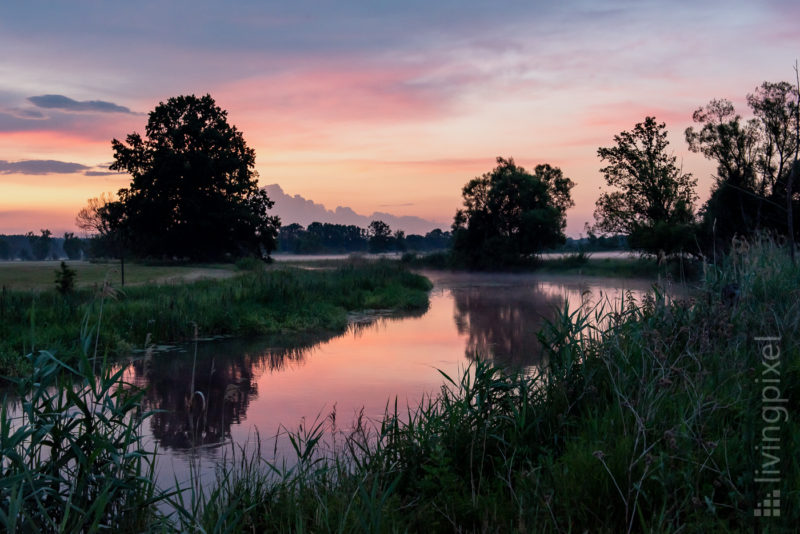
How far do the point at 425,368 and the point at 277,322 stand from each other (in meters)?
6.09

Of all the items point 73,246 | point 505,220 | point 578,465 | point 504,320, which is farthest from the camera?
point 73,246

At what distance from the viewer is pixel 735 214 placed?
30.8 m

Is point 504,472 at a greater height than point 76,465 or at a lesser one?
lesser

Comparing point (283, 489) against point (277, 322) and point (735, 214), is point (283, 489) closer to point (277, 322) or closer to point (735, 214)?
point (277, 322)

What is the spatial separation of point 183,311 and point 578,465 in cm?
1228

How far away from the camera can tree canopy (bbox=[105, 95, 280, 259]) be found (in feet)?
123

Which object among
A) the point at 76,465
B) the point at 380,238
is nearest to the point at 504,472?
the point at 76,465

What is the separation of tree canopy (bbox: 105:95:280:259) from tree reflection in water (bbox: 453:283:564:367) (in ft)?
51.4

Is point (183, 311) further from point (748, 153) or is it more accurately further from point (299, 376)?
point (748, 153)

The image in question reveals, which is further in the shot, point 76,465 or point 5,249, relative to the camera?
point 5,249

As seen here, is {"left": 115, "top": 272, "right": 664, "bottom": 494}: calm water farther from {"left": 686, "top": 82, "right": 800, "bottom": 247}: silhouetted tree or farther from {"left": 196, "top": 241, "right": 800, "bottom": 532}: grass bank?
{"left": 686, "top": 82, "right": 800, "bottom": 247}: silhouetted tree

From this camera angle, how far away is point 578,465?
395cm

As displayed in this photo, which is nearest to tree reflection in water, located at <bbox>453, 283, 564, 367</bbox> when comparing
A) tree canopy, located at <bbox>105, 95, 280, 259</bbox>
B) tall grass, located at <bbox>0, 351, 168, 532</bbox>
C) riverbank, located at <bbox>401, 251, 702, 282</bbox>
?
tall grass, located at <bbox>0, 351, 168, 532</bbox>

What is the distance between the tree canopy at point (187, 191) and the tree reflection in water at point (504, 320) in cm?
1567
